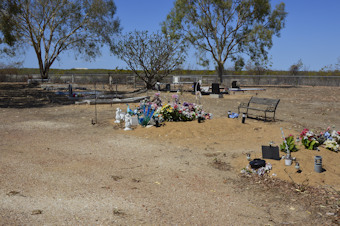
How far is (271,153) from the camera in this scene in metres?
6.26

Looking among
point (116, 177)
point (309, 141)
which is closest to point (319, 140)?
point (309, 141)

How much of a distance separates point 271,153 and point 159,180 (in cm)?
236

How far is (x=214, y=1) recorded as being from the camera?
34.3m

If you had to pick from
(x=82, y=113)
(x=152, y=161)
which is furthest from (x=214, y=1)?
(x=152, y=161)

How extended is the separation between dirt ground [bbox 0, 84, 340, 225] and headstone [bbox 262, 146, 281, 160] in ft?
0.51

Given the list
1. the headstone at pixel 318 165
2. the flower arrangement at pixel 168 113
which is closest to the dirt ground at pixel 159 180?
the headstone at pixel 318 165

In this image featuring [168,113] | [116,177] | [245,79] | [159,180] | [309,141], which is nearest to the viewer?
[159,180]

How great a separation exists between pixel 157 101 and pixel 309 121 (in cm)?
559

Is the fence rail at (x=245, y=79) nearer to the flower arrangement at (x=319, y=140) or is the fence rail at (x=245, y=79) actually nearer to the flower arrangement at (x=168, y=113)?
the flower arrangement at (x=168, y=113)

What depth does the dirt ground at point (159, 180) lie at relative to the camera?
4188mm

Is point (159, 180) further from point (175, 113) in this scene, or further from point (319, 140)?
point (175, 113)

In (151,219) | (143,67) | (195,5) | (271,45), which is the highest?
(195,5)

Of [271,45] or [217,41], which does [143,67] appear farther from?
[271,45]

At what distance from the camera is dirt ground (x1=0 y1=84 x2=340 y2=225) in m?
4.19
